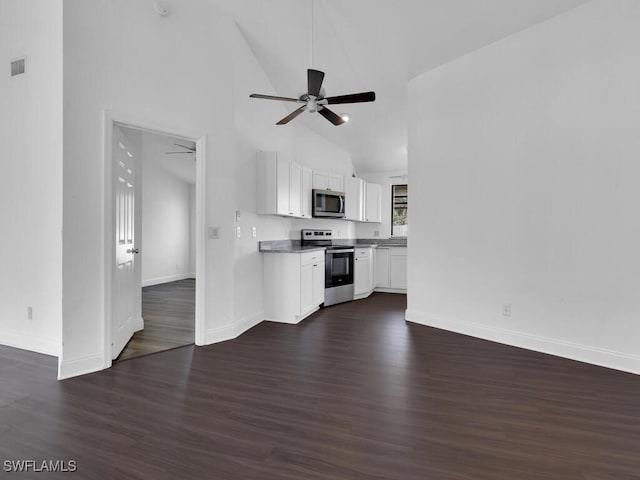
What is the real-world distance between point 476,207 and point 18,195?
4.51m

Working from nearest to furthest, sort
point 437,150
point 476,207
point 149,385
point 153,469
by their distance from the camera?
point 153,469 → point 149,385 → point 476,207 → point 437,150

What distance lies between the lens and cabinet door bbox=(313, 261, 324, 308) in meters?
4.59

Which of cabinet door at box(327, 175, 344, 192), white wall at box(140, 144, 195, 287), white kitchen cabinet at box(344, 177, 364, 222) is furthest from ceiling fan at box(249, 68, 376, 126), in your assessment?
white wall at box(140, 144, 195, 287)

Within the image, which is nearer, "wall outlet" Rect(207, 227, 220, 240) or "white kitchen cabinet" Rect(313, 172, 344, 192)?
"wall outlet" Rect(207, 227, 220, 240)

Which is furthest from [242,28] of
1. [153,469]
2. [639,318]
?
[639,318]

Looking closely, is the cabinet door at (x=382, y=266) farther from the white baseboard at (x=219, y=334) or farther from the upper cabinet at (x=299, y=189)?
the white baseboard at (x=219, y=334)

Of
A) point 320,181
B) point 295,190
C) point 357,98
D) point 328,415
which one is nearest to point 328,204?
point 320,181

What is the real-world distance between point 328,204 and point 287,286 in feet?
5.96

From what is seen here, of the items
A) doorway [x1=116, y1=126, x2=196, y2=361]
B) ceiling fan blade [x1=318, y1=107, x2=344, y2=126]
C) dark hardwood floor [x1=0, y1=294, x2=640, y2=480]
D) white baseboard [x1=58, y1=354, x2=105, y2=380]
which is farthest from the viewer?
doorway [x1=116, y1=126, x2=196, y2=361]

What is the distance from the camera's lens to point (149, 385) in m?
2.43

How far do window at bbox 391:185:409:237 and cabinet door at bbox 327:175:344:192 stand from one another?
1692 millimetres

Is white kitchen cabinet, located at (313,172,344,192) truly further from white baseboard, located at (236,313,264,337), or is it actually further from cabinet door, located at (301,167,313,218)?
white baseboard, located at (236,313,264,337)

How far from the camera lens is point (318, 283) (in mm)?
4730

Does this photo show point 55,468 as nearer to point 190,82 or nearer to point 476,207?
point 190,82
